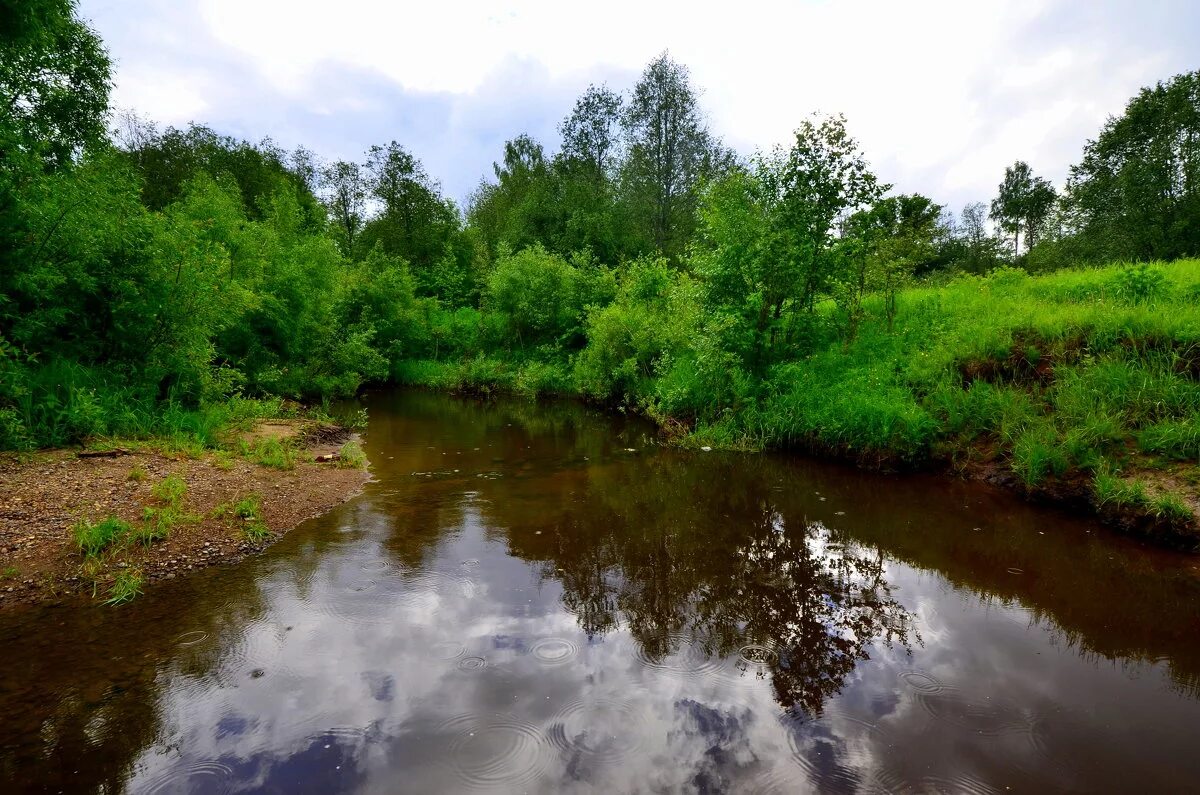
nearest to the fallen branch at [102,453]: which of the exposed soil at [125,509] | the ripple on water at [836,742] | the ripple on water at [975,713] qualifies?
the exposed soil at [125,509]

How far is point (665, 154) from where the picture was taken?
3322cm

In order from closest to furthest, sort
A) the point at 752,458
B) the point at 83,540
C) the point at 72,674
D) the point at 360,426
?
Result: the point at 72,674 < the point at 83,540 < the point at 752,458 < the point at 360,426

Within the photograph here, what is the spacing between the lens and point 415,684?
14.5ft

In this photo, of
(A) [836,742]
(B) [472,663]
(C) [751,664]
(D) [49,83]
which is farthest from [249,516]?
(D) [49,83]

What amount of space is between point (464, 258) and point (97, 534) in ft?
115

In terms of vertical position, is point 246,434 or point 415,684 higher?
point 246,434

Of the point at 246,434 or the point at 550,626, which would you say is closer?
the point at 550,626

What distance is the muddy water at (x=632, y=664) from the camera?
3.59 m

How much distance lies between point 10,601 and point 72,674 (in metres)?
1.78

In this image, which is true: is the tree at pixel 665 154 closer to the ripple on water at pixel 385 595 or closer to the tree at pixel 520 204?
the tree at pixel 520 204

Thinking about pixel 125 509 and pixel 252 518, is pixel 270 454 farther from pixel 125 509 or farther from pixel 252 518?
pixel 125 509

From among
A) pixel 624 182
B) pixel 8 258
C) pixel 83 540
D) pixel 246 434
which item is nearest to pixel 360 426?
pixel 246 434

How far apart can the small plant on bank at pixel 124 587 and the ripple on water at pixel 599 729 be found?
4.72m

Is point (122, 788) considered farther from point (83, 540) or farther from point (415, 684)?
point (83, 540)
